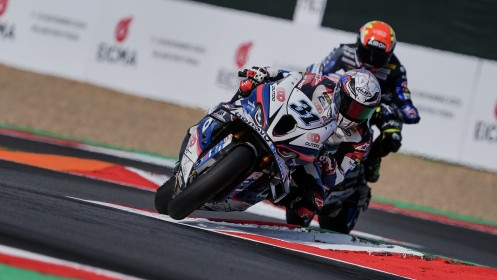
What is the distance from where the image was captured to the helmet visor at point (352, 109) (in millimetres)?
7484

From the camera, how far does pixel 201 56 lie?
17047 mm

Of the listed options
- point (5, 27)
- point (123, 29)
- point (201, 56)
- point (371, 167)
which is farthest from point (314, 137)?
point (5, 27)

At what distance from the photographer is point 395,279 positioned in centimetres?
621

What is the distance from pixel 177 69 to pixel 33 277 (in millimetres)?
12730

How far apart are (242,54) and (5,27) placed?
4834 mm

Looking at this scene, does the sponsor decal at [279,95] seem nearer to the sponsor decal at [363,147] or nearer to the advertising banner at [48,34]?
the sponsor decal at [363,147]

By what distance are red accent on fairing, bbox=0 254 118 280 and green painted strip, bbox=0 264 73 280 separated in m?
0.03

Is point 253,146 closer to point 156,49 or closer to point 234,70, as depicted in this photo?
point 234,70

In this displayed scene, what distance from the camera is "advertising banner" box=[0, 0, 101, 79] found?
17922mm

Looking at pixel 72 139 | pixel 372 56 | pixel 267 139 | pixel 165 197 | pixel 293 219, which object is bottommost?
pixel 72 139

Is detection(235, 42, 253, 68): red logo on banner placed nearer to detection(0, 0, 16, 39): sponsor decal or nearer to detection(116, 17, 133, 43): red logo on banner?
detection(116, 17, 133, 43): red logo on banner

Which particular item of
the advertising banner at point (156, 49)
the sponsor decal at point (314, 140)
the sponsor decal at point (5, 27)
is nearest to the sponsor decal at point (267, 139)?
the sponsor decal at point (314, 140)

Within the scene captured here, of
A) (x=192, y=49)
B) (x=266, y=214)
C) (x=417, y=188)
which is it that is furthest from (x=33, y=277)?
(x=192, y=49)

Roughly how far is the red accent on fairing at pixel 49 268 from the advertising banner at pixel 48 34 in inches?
524
